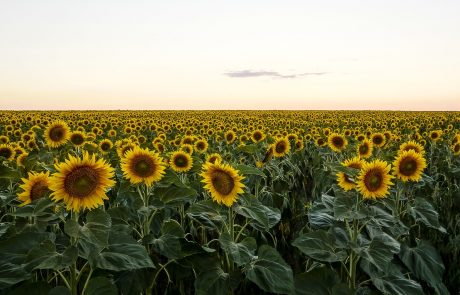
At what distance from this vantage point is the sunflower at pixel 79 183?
7.92ft

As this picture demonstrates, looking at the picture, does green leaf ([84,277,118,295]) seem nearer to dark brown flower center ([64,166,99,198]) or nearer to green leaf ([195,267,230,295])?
dark brown flower center ([64,166,99,198])

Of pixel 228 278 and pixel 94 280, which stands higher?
pixel 94 280

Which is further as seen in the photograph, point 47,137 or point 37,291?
point 47,137

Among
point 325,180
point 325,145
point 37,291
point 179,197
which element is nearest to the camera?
point 37,291

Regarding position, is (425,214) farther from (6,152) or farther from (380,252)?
(6,152)

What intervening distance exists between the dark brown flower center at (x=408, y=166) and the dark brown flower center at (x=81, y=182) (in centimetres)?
306

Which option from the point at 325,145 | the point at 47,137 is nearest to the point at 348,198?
the point at 47,137

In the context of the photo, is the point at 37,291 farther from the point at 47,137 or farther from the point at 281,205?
the point at 47,137

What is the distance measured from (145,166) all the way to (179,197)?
15.3 inches

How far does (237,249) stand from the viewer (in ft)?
9.09

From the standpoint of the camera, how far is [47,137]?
7844mm

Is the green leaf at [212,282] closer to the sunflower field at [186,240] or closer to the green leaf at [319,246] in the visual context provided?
the sunflower field at [186,240]

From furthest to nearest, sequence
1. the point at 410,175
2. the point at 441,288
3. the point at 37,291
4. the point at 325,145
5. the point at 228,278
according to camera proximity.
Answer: the point at 325,145 → the point at 410,175 → the point at 441,288 → the point at 228,278 → the point at 37,291

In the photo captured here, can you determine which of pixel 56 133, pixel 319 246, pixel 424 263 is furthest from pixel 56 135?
pixel 424 263
